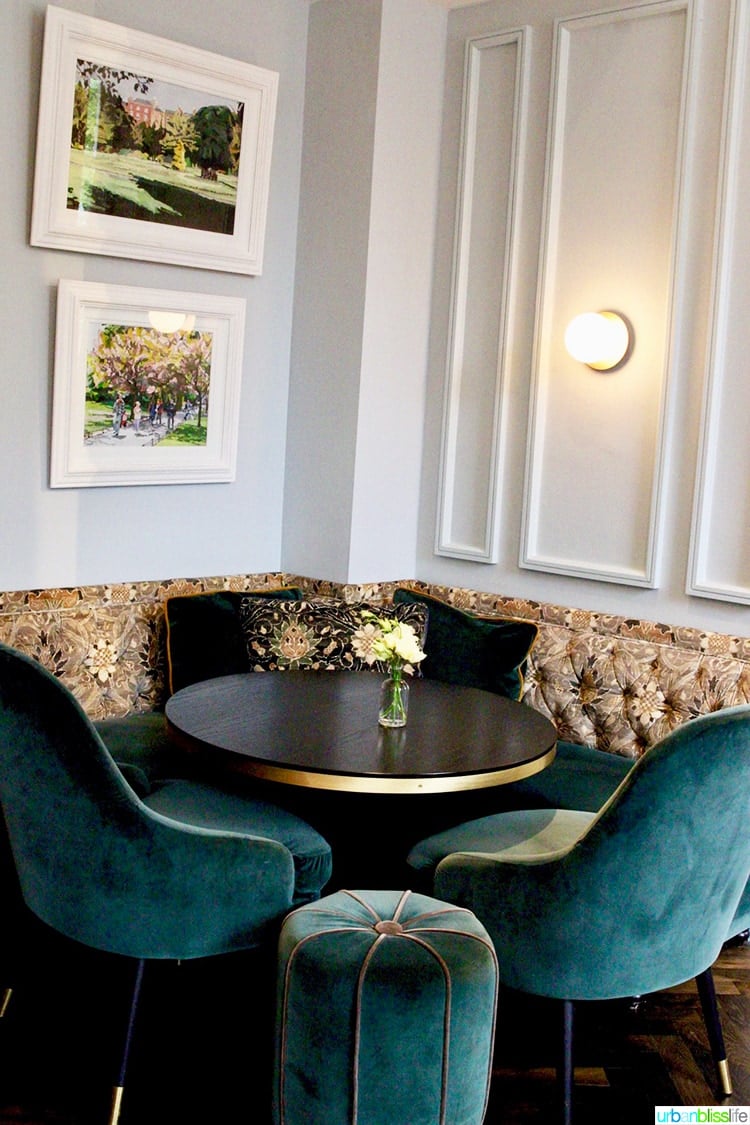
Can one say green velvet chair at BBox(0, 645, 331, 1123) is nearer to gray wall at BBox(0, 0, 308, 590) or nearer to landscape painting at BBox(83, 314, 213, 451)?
gray wall at BBox(0, 0, 308, 590)

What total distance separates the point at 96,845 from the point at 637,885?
1039 millimetres

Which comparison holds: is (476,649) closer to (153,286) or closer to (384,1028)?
(153,286)

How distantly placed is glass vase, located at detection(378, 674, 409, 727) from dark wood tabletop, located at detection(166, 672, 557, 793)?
3cm

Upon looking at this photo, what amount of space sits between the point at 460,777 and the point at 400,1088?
0.64 metres

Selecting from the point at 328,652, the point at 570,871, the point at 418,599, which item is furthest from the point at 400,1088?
the point at 418,599

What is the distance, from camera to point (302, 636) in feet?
11.8

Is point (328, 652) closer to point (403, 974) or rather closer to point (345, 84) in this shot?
point (403, 974)

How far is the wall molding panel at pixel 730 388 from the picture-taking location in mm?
3312

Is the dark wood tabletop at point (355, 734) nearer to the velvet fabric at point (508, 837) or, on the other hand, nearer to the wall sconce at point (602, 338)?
the velvet fabric at point (508, 837)

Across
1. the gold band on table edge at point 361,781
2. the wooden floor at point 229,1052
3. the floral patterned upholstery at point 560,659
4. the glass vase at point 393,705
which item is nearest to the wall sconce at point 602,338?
the floral patterned upholstery at point 560,659

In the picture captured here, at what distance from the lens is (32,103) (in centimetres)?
330

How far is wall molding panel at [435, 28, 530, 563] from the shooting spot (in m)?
3.89

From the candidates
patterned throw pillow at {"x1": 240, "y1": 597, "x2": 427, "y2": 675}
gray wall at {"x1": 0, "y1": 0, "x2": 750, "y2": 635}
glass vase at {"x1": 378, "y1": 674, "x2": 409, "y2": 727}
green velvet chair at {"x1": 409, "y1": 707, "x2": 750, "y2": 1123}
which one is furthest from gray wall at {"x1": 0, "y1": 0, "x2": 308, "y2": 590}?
green velvet chair at {"x1": 409, "y1": 707, "x2": 750, "y2": 1123}

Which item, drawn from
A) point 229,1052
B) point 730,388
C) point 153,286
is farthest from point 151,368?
point 229,1052
